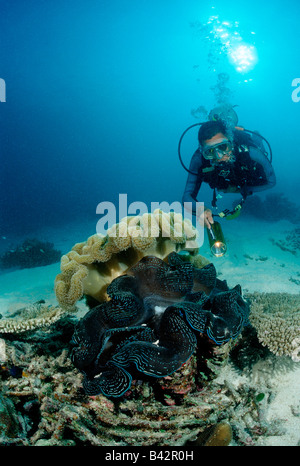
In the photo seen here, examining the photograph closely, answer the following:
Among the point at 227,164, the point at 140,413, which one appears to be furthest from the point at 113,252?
the point at 227,164

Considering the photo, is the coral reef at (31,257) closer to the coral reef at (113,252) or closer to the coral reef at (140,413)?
the coral reef at (113,252)

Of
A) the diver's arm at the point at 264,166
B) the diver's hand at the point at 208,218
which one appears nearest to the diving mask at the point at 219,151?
the diver's arm at the point at 264,166

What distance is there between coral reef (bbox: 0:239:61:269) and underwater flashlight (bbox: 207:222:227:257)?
448 inches

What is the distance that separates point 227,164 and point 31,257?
41.8 feet

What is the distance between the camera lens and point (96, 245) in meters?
2.39

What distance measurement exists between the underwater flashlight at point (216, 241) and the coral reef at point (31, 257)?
1139 cm

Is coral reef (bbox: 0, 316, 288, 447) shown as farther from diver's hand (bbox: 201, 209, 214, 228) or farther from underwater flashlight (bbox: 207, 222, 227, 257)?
diver's hand (bbox: 201, 209, 214, 228)

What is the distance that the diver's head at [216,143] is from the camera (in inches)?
177

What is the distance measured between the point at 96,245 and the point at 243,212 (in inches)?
827

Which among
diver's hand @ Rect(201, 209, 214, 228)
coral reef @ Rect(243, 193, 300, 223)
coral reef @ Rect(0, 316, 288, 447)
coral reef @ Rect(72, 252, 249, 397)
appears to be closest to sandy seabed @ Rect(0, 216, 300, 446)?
coral reef @ Rect(0, 316, 288, 447)

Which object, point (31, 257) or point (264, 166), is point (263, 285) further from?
point (31, 257)

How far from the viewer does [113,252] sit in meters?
2.42

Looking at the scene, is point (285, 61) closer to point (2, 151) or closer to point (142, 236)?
point (142, 236)

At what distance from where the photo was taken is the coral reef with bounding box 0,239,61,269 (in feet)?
42.8
